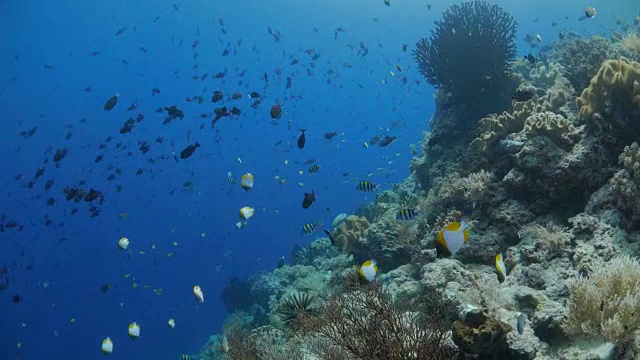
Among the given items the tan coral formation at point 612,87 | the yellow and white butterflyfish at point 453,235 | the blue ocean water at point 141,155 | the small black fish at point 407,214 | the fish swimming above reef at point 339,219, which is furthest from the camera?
the blue ocean water at point 141,155

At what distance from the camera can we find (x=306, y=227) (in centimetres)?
1038

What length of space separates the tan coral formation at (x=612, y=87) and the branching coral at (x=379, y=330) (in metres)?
4.63

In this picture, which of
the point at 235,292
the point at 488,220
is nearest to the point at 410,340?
the point at 488,220

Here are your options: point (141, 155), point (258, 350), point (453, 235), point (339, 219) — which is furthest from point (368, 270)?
point (141, 155)

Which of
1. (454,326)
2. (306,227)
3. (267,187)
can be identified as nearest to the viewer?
(454,326)

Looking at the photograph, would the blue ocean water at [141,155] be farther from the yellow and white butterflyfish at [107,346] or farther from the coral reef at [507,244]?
the coral reef at [507,244]

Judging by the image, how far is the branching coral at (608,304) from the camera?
3602mm

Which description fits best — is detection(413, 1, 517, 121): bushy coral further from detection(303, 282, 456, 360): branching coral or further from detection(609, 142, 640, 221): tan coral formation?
detection(303, 282, 456, 360): branching coral

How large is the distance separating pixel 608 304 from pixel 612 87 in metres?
4.14

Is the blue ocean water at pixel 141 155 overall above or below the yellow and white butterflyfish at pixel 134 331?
above

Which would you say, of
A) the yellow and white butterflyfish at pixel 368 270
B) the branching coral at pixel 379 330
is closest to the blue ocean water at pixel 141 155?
the yellow and white butterflyfish at pixel 368 270

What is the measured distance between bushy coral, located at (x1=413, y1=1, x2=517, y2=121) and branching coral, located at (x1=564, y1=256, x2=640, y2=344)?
732cm

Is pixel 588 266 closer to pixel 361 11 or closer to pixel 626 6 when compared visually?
pixel 626 6

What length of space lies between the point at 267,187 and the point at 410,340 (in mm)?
109220
